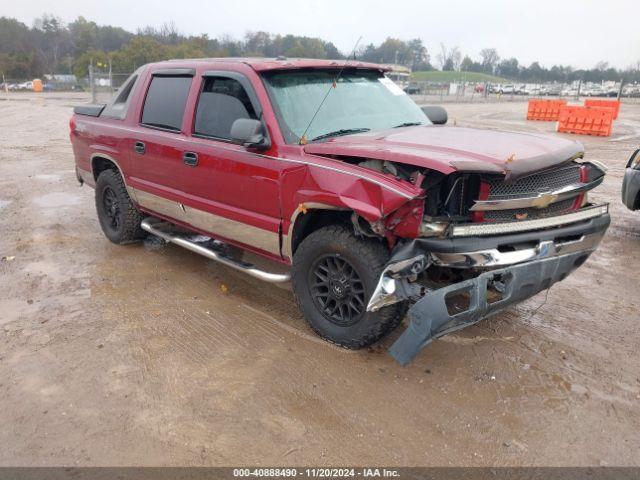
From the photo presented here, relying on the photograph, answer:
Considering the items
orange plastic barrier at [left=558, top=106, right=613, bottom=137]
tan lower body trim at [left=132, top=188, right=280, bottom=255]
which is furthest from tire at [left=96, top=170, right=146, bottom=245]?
orange plastic barrier at [left=558, top=106, right=613, bottom=137]

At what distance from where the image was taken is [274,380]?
3344 mm

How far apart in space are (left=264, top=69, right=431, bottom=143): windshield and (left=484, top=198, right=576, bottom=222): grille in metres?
1.31

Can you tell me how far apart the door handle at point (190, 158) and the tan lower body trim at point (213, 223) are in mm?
410

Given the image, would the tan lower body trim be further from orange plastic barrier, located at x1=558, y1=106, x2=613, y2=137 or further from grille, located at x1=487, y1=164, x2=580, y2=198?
orange plastic barrier, located at x1=558, y1=106, x2=613, y2=137

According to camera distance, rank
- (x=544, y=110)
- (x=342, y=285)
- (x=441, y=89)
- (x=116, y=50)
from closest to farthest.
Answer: (x=342, y=285)
(x=544, y=110)
(x=441, y=89)
(x=116, y=50)

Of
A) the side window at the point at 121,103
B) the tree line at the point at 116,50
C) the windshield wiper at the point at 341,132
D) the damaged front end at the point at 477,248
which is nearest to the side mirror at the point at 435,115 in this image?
the windshield wiper at the point at 341,132

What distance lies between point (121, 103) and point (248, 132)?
256 cm

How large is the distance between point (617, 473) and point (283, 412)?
176 cm

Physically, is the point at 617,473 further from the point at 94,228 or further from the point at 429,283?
the point at 94,228

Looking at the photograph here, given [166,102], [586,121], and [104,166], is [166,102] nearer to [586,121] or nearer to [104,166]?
[104,166]

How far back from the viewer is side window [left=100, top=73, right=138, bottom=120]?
5.39 m

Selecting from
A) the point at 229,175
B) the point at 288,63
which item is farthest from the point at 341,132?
the point at 229,175

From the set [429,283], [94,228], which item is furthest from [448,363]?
[94,228]

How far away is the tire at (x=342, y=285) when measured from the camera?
10.8ft
